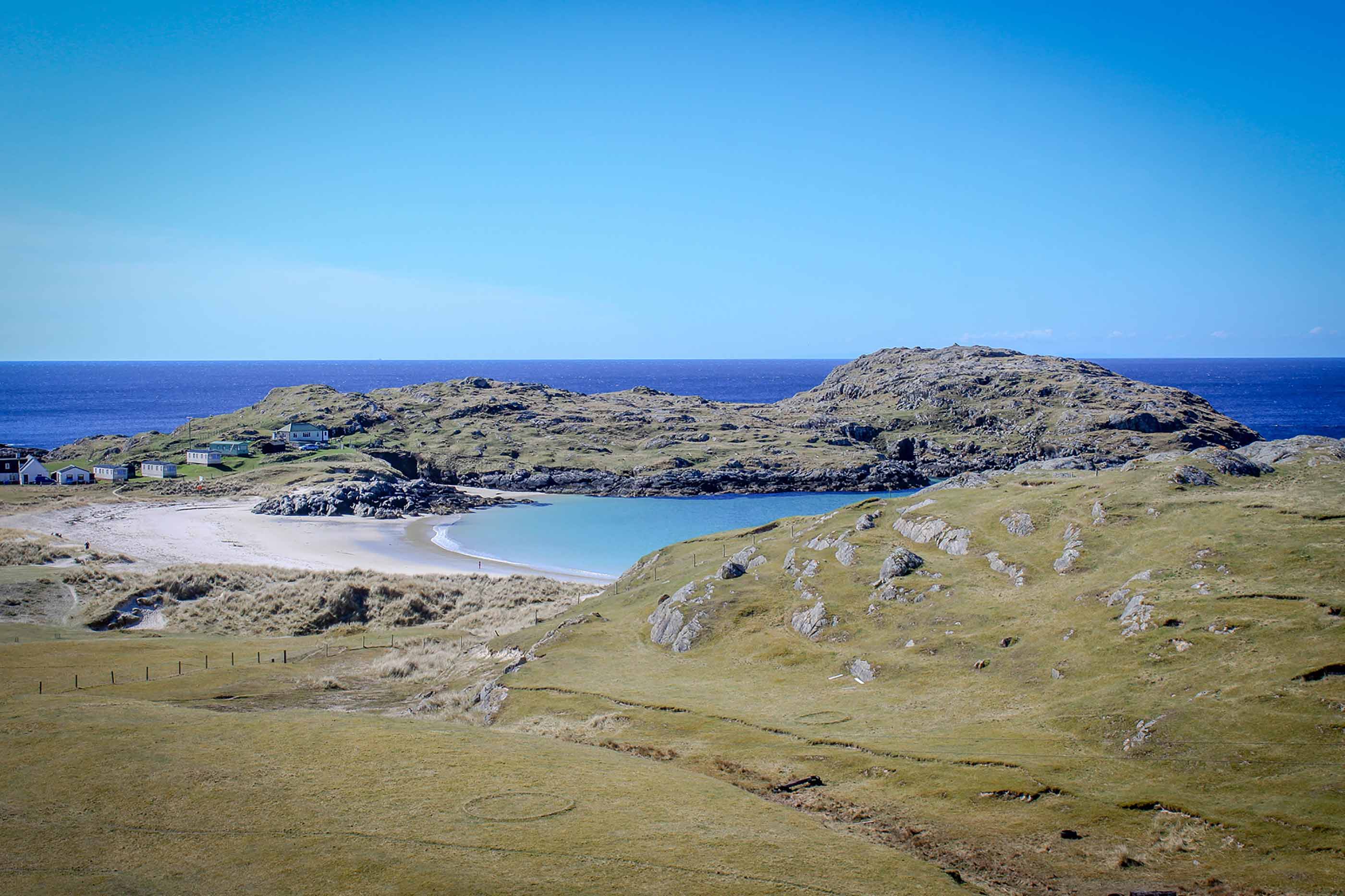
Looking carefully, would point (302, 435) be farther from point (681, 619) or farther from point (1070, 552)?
point (1070, 552)

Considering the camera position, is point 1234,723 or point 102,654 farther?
point 102,654

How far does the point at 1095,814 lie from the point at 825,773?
8.85 metres

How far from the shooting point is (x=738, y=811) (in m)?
27.1

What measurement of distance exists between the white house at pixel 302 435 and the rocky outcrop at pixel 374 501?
40.9 metres

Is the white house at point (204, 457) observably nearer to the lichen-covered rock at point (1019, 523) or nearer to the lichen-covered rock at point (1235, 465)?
the lichen-covered rock at point (1019, 523)

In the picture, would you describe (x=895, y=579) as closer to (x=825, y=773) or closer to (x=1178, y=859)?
(x=825, y=773)

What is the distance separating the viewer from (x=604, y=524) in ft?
425

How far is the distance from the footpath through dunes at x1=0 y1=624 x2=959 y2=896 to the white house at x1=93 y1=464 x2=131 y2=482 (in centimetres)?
12897

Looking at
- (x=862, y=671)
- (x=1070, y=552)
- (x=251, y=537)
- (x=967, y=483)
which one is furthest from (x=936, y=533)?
(x=251, y=537)

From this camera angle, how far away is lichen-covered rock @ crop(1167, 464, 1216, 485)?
49.7 metres

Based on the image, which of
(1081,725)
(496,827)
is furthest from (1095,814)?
(496,827)

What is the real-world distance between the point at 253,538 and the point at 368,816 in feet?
310

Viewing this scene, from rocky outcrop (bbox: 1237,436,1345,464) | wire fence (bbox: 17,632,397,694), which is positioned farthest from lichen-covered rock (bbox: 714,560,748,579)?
rocky outcrop (bbox: 1237,436,1345,464)

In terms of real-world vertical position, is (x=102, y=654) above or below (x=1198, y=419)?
below
